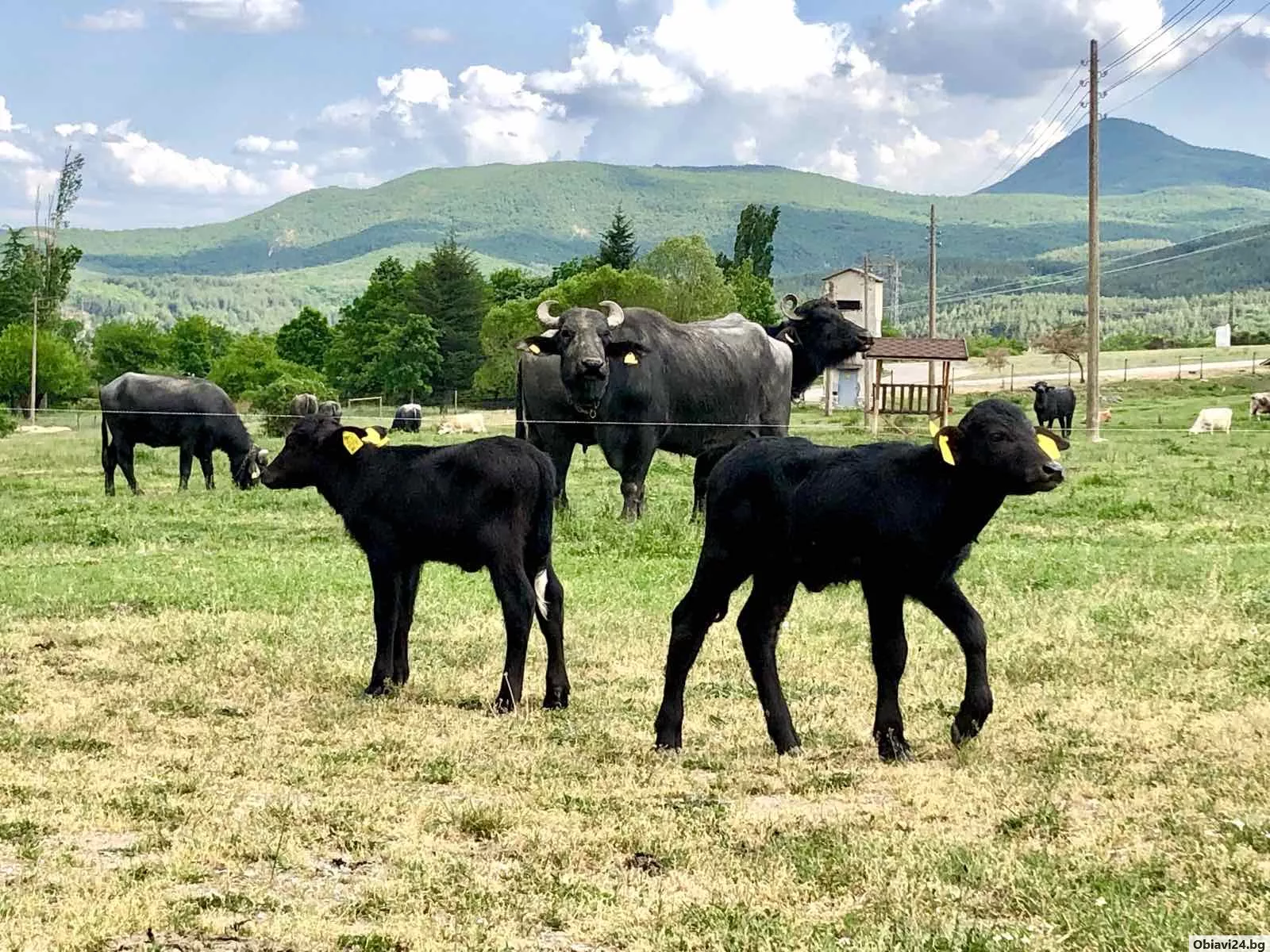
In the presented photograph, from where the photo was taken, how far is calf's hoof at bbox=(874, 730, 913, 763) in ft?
29.5

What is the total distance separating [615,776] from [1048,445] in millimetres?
3144

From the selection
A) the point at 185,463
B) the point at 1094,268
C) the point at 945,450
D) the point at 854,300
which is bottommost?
the point at 185,463

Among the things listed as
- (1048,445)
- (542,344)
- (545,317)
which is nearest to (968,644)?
(1048,445)

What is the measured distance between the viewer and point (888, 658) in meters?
9.11

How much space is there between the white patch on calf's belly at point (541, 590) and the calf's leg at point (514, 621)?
125 millimetres

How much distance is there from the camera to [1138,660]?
1159 centimetres

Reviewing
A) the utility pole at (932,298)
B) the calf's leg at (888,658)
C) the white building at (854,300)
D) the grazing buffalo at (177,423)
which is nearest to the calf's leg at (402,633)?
the calf's leg at (888,658)

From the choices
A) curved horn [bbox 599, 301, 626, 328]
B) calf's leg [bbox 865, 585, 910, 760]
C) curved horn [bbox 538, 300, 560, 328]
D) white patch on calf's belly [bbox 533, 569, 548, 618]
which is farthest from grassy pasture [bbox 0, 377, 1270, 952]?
curved horn [bbox 538, 300, 560, 328]

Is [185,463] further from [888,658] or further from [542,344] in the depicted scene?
[888,658]

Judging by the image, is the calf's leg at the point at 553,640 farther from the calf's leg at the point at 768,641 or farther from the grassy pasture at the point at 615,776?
the calf's leg at the point at 768,641

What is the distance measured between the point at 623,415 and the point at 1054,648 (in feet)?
29.9

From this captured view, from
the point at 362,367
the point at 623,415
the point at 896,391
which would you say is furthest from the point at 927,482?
the point at 362,367

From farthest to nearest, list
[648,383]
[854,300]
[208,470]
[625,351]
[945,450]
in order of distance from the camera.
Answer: [854,300] < [208,470] < [648,383] < [625,351] < [945,450]

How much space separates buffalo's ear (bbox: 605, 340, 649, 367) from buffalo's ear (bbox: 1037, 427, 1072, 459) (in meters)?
11.0
